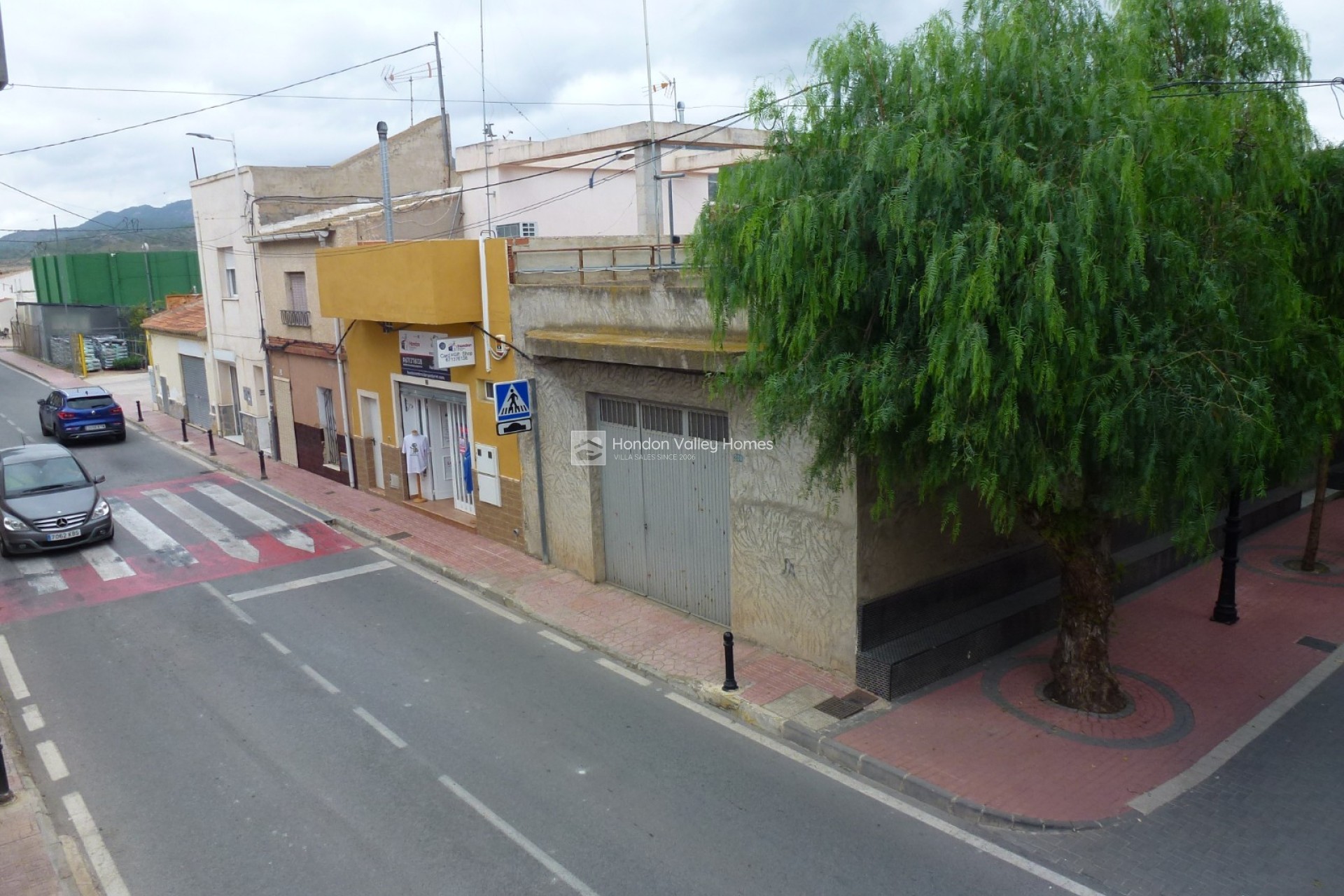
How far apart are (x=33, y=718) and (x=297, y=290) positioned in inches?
533

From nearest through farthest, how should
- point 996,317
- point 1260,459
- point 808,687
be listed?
point 996,317 → point 1260,459 → point 808,687

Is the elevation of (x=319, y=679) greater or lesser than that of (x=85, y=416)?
lesser

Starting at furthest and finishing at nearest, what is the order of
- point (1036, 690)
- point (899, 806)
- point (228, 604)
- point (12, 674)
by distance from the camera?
1. point (228, 604)
2. point (12, 674)
3. point (1036, 690)
4. point (899, 806)

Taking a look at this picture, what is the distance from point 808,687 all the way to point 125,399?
34399 mm

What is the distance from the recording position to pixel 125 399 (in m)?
36.1

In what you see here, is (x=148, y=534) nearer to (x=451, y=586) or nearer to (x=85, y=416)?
(x=451, y=586)

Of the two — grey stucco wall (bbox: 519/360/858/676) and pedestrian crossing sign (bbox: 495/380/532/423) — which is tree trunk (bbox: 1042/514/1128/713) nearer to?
grey stucco wall (bbox: 519/360/858/676)

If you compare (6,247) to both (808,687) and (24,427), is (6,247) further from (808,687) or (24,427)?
(808,687)

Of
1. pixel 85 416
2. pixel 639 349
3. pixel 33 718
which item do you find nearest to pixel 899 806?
pixel 639 349

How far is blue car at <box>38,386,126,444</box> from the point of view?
26281 mm

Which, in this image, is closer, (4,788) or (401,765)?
(4,788)

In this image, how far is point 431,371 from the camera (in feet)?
54.2

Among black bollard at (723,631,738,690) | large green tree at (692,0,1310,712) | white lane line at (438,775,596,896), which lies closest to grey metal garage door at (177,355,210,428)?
black bollard at (723,631,738,690)

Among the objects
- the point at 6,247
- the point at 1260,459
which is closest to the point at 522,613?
the point at 1260,459
